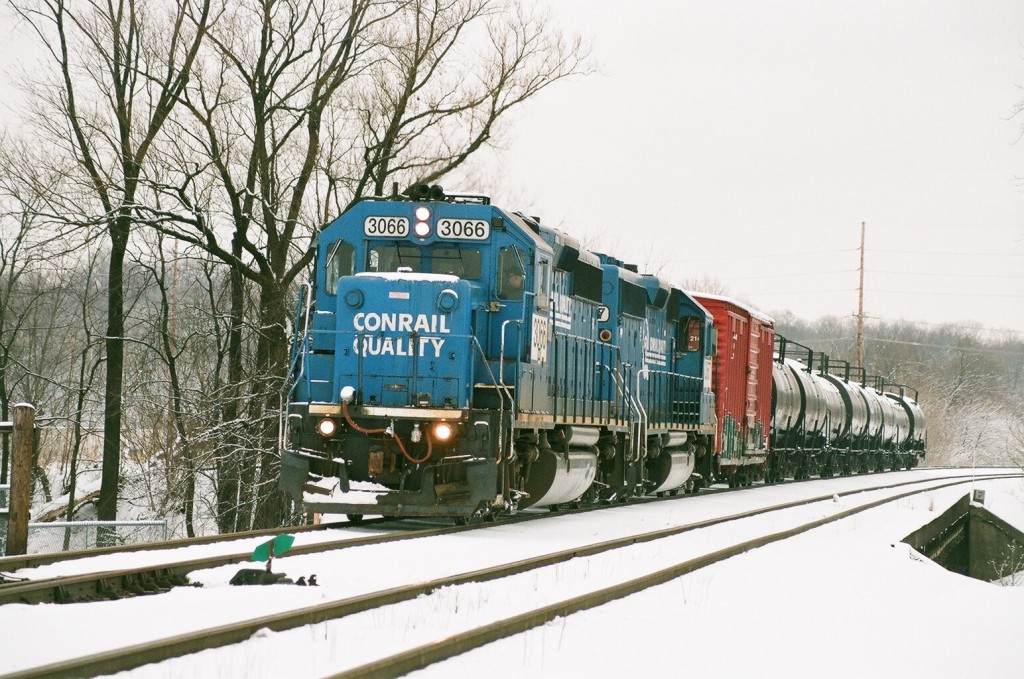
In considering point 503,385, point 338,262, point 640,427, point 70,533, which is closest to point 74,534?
point 70,533

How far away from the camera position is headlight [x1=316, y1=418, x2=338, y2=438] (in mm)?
12703

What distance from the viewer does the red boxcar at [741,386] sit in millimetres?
23609

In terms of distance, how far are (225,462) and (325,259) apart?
32.6 feet

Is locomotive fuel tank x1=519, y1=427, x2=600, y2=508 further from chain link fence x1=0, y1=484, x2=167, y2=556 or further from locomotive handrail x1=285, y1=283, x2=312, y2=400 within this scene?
chain link fence x1=0, y1=484, x2=167, y2=556

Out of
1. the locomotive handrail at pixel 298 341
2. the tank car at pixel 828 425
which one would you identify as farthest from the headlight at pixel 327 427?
the tank car at pixel 828 425

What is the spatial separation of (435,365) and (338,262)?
6.28 ft

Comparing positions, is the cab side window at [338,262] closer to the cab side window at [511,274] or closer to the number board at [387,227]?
the number board at [387,227]

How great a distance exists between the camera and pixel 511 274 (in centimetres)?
1348

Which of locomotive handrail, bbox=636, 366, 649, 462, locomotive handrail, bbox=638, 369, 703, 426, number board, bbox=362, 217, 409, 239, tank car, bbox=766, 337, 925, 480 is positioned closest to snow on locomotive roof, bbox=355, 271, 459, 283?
number board, bbox=362, 217, 409, 239

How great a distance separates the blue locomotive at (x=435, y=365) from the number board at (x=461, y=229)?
0.01 m

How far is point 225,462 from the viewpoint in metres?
22.5

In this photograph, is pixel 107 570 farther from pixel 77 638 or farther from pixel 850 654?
pixel 850 654

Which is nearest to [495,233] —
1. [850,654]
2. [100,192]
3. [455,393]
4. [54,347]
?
[455,393]

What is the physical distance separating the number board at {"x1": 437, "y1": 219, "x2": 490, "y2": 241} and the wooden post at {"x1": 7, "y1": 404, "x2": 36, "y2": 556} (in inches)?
197
